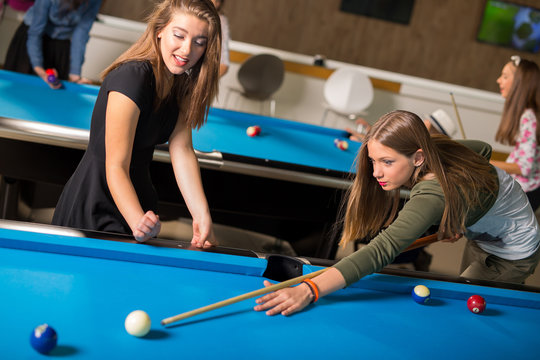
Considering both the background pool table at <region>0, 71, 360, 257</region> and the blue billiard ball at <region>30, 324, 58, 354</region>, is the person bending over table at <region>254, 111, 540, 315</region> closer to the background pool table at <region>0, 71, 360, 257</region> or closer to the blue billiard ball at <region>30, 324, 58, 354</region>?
the blue billiard ball at <region>30, 324, 58, 354</region>

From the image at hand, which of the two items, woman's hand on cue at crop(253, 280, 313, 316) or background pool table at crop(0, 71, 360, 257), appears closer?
Result: woman's hand on cue at crop(253, 280, 313, 316)

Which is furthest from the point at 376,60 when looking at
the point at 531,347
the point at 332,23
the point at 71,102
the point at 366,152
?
the point at 531,347

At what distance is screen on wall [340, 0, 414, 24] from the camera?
6781 millimetres

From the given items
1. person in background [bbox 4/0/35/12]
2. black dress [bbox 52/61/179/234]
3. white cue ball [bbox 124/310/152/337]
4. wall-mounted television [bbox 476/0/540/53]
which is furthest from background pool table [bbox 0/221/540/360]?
wall-mounted television [bbox 476/0/540/53]

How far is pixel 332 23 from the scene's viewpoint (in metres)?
6.81

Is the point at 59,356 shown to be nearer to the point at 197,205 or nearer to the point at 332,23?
the point at 197,205

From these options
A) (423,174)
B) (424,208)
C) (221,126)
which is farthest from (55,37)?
(424,208)

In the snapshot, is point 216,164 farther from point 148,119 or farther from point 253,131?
point 148,119

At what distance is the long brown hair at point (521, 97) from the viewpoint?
3014 millimetres

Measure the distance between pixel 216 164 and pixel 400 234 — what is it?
1.12 meters

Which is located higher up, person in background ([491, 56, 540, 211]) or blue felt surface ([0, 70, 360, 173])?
person in background ([491, 56, 540, 211])

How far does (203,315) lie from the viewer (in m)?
1.23

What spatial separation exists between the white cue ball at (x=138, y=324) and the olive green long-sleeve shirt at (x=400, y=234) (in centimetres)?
58

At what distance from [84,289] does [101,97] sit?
681mm
